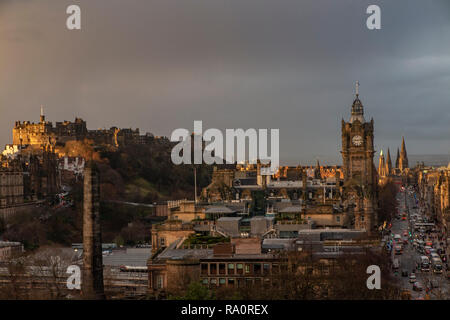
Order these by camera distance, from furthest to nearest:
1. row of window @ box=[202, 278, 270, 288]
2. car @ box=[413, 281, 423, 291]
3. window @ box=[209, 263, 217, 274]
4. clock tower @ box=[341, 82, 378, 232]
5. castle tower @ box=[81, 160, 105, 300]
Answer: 1. clock tower @ box=[341, 82, 378, 232]
2. car @ box=[413, 281, 423, 291]
3. window @ box=[209, 263, 217, 274]
4. row of window @ box=[202, 278, 270, 288]
5. castle tower @ box=[81, 160, 105, 300]

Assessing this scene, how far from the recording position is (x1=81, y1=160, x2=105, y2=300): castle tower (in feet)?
140

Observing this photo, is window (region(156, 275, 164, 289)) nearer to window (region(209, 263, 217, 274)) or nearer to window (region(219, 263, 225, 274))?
window (region(209, 263, 217, 274))

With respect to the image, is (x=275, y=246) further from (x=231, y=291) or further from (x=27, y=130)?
(x=27, y=130)

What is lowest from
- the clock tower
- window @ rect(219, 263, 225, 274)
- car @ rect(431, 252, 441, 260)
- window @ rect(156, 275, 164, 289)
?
car @ rect(431, 252, 441, 260)

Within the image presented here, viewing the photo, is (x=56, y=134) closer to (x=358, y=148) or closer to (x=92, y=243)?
(x=358, y=148)

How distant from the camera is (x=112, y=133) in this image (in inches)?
6275

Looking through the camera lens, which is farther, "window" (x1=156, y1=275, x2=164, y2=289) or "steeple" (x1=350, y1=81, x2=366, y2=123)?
"steeple" (x1=350, y1=81, x2=366, y2=123)

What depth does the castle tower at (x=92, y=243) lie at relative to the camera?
4259cm

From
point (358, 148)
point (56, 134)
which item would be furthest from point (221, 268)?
point (56, 134)

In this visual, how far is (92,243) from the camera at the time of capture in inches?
1681

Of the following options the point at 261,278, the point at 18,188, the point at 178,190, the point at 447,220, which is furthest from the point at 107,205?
the point at 261,278

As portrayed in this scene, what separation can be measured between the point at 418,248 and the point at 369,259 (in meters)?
36.1

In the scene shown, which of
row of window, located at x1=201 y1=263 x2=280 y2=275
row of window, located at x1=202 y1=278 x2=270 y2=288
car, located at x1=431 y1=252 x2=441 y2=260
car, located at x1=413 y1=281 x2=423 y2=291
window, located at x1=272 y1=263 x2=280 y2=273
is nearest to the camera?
window, located at x1=272 y1=263 x2=280 y2=273

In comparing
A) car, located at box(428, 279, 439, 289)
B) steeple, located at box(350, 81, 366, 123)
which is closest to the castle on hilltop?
steeple, located at box(350, 81, 366, 123)
